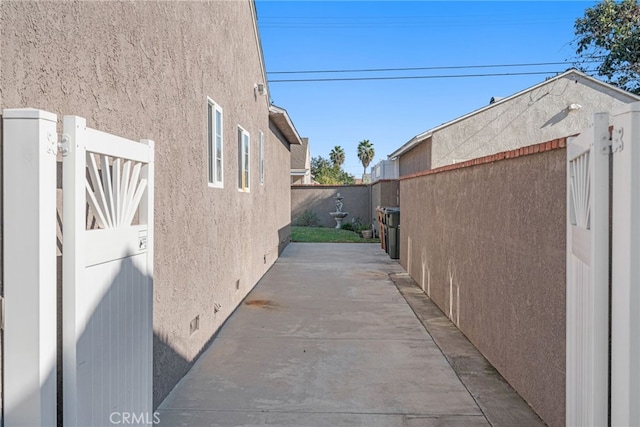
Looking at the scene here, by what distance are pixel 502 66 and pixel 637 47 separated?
5561mm

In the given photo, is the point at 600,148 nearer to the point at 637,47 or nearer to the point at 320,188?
the point at 637,47

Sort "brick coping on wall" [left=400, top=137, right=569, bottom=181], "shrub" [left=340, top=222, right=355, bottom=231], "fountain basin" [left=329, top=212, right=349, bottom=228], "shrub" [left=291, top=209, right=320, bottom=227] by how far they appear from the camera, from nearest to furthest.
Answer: "brick coping on wall" [left=400, top=137, right=569, bottom=181] → "shrub" [left=340, top=222, right=355, bottom=231] → "fountain basin" [left=329, top=212, right=349, bottom=228] → "shrub" [left=291, top=209, right=320, bottom=227]

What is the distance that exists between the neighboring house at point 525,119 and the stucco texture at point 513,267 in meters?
10.4

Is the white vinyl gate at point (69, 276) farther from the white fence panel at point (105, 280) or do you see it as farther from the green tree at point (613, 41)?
the green tree at point (613, 41)

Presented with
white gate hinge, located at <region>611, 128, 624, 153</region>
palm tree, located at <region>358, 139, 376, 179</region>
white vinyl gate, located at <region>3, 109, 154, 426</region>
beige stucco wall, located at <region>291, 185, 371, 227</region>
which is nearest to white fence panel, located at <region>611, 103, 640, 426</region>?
white gate hinge, located at <region>611, 128, 624, 153</region>

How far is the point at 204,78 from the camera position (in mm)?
5777

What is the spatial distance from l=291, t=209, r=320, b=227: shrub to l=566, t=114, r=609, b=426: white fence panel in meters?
22.8

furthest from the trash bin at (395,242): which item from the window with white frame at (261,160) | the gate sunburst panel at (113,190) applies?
the gate sunburst panel at (113,190)

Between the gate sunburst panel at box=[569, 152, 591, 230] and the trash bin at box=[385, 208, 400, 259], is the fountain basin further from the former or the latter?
the gate sunburst panel at box=[569, 152, 591, 230]

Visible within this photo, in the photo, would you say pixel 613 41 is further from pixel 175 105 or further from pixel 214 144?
pixel 175 105

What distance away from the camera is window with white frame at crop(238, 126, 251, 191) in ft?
28.0

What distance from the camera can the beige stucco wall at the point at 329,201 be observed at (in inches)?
989

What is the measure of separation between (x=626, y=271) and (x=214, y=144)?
17.3ft

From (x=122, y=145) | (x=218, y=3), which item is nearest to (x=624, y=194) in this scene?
(x=122, y=145)
